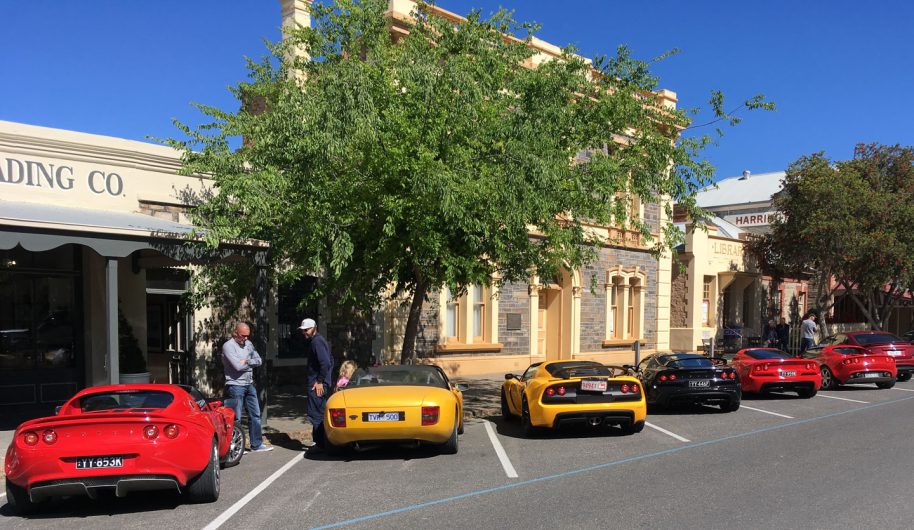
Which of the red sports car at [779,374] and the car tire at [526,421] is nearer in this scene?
the car tire at [526,421]

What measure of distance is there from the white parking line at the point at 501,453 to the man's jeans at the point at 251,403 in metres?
3.16

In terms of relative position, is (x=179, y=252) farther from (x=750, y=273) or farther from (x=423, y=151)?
(x=750, y=273)

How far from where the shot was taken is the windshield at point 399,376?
9.89 metres

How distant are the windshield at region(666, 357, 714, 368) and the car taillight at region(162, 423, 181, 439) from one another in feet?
30.3

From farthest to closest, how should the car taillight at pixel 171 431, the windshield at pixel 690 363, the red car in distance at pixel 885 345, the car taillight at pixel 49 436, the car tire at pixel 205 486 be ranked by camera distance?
the red car in distance at pixel 885 345 < the windshield at pixel 690 363 < the car tire at pixel 205 486 < the car taillight at pixel 171 431 < the car taillight at pixel 49 436

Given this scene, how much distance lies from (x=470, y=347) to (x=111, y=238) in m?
11.1

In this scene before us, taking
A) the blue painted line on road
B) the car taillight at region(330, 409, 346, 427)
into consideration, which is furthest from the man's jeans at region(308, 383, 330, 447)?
the blue painted line on road

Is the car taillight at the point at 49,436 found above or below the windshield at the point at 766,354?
above

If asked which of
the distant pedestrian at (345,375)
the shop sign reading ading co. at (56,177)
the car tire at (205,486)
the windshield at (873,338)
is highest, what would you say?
the shop sign reading ading co. at (56,177)

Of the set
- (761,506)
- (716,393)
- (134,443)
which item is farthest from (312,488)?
(716,393)

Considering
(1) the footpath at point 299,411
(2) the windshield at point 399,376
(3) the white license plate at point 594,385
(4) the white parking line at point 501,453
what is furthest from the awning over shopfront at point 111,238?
(3) the white license plate at point 594,385

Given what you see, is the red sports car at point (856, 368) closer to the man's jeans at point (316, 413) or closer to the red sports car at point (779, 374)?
the red sports car at point (779, 374)

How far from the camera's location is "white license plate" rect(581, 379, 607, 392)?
10.6 meters

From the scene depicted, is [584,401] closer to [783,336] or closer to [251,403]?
[251,403]
